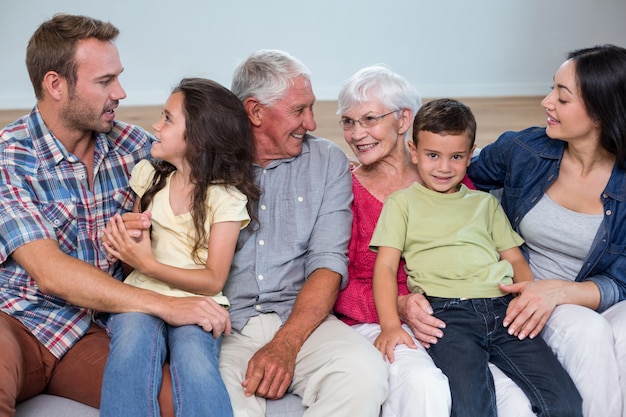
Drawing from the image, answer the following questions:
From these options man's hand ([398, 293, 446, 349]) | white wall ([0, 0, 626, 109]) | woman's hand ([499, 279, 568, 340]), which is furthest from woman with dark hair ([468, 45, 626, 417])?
white wall ([0, 0, 626, 109])

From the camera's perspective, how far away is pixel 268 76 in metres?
2.45

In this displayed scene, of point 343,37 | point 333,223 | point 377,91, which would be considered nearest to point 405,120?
point 377,91

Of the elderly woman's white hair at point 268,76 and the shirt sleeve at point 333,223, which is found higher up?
the elderly woman's white hair at point 268,76

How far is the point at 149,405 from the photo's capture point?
192 cm

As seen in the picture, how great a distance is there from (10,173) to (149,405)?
744mm

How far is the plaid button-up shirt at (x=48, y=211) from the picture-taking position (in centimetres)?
208

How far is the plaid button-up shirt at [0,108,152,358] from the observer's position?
208 cm

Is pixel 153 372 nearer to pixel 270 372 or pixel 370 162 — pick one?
pixel 270 372

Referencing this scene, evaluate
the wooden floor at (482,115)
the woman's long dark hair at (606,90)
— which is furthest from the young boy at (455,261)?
the wooden floor at (482,115)

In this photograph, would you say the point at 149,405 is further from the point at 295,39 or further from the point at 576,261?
the point at 295,39

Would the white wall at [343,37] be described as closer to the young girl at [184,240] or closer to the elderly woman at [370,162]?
the elderly woman at [370,162]

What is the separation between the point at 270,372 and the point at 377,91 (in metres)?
0.99

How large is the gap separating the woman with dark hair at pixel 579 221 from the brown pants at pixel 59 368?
1.10 meters

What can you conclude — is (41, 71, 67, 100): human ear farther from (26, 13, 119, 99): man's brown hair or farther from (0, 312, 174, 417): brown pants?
(0, 312, 174, 417): brown pants
